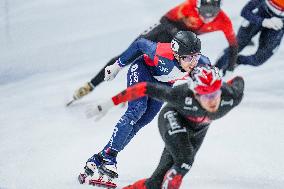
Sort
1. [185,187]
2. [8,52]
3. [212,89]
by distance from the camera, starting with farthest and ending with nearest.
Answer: [8,52] → [185,187] → [212,89]

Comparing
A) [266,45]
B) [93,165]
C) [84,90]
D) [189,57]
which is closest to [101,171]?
[93,165]

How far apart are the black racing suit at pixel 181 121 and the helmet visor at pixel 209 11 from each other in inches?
78.2

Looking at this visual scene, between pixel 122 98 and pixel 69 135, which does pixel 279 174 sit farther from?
pixel 69 135

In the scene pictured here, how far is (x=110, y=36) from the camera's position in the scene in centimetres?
1117

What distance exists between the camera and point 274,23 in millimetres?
7020

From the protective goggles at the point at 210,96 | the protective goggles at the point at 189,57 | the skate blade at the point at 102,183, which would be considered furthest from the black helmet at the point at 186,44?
the skate blade at the point at 102,183

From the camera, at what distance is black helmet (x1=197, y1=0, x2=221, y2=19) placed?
19.8 feet

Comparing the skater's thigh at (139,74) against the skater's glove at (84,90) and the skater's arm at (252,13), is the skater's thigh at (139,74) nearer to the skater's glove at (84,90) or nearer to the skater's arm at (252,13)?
the skater's glove at (84,90)

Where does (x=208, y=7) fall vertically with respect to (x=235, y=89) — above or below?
above

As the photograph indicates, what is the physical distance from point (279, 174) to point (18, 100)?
4778mm

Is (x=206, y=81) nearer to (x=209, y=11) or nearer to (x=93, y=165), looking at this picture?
(x=93, y=165)

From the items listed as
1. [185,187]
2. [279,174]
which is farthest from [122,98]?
[279,174]

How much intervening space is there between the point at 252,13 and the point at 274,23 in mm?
375

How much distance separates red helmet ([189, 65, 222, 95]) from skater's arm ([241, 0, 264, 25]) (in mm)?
3468
